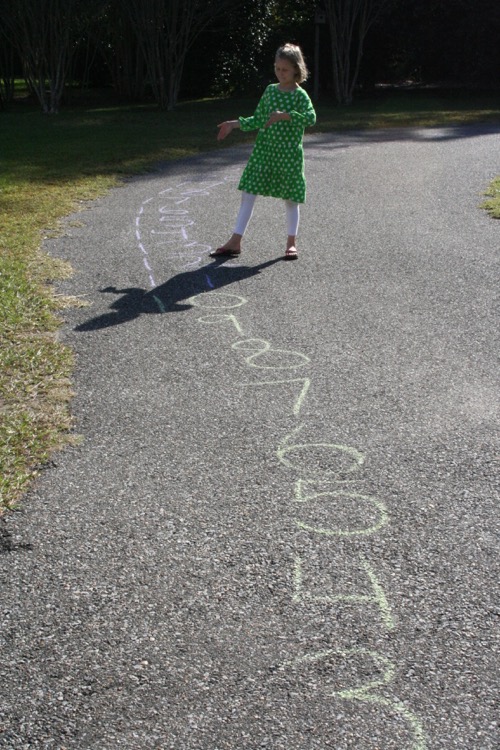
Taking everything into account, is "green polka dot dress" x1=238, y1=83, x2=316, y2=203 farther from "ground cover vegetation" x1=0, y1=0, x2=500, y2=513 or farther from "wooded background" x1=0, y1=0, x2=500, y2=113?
"wooded background" x1=0, y1=0, x2=500, y2=113

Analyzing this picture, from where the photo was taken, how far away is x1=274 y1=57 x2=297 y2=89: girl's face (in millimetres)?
6465

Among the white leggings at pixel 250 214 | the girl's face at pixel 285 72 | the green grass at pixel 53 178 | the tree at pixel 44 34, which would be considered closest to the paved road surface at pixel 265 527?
the green grass at pixel 53 178

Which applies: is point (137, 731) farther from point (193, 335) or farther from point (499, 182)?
point (499, 182)

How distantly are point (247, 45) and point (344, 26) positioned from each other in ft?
12.3

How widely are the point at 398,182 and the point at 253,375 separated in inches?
254

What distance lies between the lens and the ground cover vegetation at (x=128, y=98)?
480 centimetres

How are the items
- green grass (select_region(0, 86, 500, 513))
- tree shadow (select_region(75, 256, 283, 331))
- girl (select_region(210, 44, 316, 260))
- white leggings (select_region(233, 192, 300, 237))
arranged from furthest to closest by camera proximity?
white leggings (select_region(233, 192, 300, 237)) < girl (select_region(210, 44, 316, 260)) < tree shadow (select_region(75, 256, 283, 331)) < green grass (select_region(0, 86, 500, 513))

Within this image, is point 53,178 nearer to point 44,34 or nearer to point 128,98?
point 44,34

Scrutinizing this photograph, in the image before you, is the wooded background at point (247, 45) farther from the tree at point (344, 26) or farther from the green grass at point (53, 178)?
the green grass at point (53, 178)

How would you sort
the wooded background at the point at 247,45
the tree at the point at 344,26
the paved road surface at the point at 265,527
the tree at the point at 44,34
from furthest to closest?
1. the tree at the point at 344,26
2. the wooded background at the point at 247,45
3. the tree at the point at 44,34
4. the paved road surface at the point at 265,527

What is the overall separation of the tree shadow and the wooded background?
13707 millimetres

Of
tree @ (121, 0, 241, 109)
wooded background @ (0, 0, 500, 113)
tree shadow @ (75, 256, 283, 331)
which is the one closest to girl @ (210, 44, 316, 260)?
tree shadow @ (75, 256, 283, 331)

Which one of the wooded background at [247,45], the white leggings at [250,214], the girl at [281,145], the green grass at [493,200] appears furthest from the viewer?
the wooded background at [247,45]

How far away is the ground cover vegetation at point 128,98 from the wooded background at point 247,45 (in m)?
0.05
